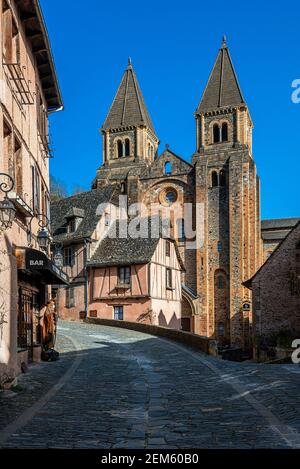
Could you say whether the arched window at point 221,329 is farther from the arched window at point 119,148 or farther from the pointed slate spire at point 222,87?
the arched window at point 119,148

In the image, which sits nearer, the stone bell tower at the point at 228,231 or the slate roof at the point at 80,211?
the slate roof at the point at 80,211

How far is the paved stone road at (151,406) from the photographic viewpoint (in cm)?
698

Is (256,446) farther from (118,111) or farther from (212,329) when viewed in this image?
(118,111)

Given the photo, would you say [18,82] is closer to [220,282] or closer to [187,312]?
[187,312]

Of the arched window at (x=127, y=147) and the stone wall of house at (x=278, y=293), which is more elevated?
the arched window at (x=127, y=147)

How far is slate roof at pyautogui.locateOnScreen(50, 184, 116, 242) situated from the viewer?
147ft

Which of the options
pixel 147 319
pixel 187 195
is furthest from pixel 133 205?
pixel 147 319

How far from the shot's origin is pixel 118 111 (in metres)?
68.1

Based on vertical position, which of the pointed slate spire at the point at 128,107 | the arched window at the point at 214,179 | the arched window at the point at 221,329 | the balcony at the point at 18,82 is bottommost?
the arched window at the point at 221,329

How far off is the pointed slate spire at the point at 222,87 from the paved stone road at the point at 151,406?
153 ft

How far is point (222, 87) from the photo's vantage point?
203ft

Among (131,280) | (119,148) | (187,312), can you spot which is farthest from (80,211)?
(119,148)

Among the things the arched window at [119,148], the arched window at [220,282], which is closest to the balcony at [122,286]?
the arched window at [220,282]
